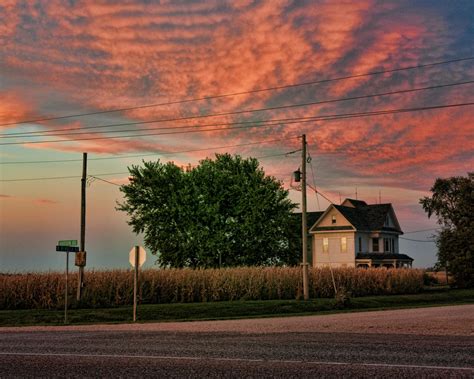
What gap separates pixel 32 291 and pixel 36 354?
83.6 ft

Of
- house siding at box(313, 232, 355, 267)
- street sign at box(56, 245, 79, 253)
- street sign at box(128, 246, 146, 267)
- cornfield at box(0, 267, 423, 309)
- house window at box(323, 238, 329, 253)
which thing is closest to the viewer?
street sign at box(56, 245, 79, 253)

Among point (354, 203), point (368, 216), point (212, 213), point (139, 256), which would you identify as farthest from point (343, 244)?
point (139, 256)

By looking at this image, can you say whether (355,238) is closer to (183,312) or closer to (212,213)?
(212,213)

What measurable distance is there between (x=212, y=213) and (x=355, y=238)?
64.5 feet

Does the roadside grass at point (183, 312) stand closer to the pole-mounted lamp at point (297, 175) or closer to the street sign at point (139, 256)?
the street sign at point (139, 256)

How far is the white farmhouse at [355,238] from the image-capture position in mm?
69000

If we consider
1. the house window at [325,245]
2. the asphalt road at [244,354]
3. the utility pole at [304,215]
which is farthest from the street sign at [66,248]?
the house window at [325,245]

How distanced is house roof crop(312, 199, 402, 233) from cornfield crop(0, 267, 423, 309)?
74.5ft

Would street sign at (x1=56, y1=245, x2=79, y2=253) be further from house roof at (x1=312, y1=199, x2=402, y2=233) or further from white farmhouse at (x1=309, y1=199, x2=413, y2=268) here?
house roof at (x1=312, y1=199, x2=402, y2=233)

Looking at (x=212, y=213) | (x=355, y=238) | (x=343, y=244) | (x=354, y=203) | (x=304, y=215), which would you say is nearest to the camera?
(x=304, y=215)

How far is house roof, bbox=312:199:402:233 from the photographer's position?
230 feet

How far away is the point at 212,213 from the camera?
58.5 meters

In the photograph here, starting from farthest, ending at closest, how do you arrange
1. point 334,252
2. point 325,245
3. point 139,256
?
point 325,245 → point 334,252 → point 139,256

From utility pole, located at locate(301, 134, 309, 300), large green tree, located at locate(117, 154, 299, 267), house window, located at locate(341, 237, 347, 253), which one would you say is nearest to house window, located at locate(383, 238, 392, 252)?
house window, located at locate(341, 237, 347, 253)
